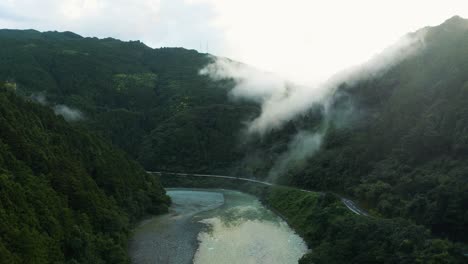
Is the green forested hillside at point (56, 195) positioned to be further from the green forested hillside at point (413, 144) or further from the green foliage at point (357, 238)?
the green forested hillside at point (413, 144)

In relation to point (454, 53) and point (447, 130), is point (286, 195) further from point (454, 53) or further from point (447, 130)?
point (454, 53)

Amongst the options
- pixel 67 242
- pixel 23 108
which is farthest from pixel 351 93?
pixel 67 242

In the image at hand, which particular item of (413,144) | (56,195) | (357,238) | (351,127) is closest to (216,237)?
(357,238)

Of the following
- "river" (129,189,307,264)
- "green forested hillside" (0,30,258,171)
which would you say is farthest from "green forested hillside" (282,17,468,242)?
"green forested hillside" (0,30,258,171)

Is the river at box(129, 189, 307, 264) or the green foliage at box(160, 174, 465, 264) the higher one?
the green foliage at box(160, 174, 465, 264)

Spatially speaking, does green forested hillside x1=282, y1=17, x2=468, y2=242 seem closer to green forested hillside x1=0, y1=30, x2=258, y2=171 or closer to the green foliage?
the green foliage

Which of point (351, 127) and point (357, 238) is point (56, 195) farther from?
point (351, 127)

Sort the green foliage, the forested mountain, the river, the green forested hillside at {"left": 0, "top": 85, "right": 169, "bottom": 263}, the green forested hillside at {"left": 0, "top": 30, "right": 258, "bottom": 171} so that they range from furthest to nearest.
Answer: the green forested hillside at {"left": 0, "top": 30, "right": 258, "bottom": 171}, the forested mountain, the river, the green foliage, the green forested hillside at {"left": 0, "top": 85, "right": 169, "bottom": 263}
